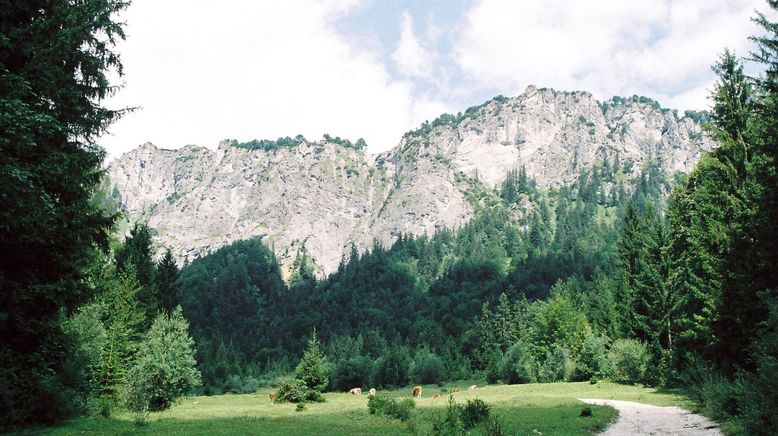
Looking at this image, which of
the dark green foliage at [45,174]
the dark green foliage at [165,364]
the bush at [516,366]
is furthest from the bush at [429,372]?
the dark green foliage at [45,174]

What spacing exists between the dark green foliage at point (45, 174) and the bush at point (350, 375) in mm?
78767

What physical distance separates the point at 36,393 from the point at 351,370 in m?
79.4

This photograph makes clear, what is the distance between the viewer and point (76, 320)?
3516 centimetres

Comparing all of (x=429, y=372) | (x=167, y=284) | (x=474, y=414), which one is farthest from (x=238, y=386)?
(x=474, y=414)

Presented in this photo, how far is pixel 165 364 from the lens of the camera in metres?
41.5

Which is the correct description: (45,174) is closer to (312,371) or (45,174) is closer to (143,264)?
(312,371)

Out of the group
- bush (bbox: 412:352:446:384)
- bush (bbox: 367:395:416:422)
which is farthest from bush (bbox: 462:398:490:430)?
bush (bbox: 412:352:446:384)

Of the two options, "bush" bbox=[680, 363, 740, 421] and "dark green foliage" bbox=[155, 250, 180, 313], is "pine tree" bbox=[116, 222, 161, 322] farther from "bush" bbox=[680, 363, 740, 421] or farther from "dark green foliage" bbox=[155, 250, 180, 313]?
"bush" bbox=[680, 363, 740, 421]

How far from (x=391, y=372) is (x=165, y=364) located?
2369 inches

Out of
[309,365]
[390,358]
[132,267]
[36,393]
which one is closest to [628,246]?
[309,365]

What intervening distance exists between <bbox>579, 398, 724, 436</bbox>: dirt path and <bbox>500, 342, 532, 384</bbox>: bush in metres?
55.0

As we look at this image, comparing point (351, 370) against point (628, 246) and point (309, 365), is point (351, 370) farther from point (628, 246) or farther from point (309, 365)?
point (628, 246)

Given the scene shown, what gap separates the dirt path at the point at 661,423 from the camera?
19337 mm

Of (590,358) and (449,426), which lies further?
(590,358)
